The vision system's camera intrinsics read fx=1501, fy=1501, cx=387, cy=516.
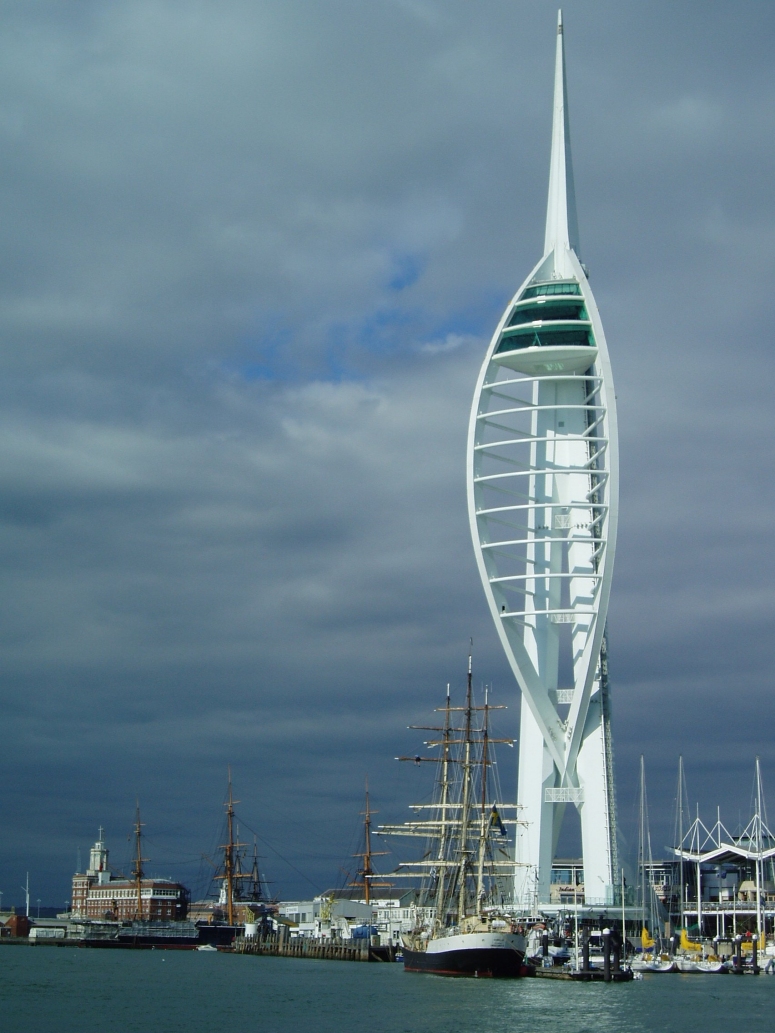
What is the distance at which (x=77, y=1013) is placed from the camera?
52.3m

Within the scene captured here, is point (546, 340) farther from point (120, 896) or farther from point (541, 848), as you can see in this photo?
point (120, 896)

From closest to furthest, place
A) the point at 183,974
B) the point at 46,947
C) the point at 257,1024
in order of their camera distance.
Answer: the point at 257,1024, the point at 183,974, the point at 46,947

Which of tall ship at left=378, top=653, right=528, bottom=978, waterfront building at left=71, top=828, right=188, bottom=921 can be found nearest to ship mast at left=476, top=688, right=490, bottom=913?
tall ship at left=378, top=653, right=528, bottom=978

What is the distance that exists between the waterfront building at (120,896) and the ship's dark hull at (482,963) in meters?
90.0

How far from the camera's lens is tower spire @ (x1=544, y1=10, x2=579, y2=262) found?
282 feet

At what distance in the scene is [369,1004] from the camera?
2167 inches

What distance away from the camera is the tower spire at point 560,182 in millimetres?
85938

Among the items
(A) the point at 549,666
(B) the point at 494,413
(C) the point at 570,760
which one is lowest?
(C) the point at 570,760

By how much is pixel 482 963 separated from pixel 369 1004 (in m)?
9.58

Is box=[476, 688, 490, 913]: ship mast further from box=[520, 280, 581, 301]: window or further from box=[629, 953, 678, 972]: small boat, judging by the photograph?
box=[520, 280, 581, 301]: window

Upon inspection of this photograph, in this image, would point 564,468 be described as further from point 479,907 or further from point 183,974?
point 183,974

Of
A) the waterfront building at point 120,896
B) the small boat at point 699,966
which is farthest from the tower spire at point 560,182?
the waterfront building at point 120,896

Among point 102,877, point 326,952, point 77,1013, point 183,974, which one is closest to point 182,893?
point 102,877

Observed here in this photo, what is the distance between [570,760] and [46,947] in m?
89.9
